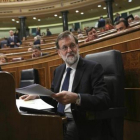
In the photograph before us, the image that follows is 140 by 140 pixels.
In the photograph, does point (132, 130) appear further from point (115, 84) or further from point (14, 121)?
point (14, 121)

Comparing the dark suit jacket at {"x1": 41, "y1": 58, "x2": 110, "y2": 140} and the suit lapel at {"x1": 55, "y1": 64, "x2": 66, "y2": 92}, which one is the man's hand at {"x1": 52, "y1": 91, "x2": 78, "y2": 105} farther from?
the suit lapel at {"x1": 55, "y1": 64, "x2": 66, "y2": 92}

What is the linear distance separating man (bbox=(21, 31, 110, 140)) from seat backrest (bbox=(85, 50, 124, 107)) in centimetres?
11

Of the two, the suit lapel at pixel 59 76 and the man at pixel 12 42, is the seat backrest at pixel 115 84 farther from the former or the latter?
the man at pixel 12 42

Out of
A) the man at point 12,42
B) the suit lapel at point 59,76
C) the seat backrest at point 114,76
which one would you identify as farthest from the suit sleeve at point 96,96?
the man at point 12,42

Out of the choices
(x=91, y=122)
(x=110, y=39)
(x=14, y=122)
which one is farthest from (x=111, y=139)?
(x=110, y=39)

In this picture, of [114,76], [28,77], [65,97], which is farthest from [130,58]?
[28,77]

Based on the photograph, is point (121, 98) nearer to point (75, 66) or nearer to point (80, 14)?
point (75, 66)

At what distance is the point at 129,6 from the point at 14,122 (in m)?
10.4

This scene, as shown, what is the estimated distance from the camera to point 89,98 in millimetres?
993

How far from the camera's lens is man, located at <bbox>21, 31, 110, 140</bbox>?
99cm

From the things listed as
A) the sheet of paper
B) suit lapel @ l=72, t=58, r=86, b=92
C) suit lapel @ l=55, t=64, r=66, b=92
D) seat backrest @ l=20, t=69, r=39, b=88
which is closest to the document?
the sheet of paper

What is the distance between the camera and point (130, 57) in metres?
1.50

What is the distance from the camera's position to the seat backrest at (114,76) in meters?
1.16

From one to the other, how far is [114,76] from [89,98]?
0.27 m
